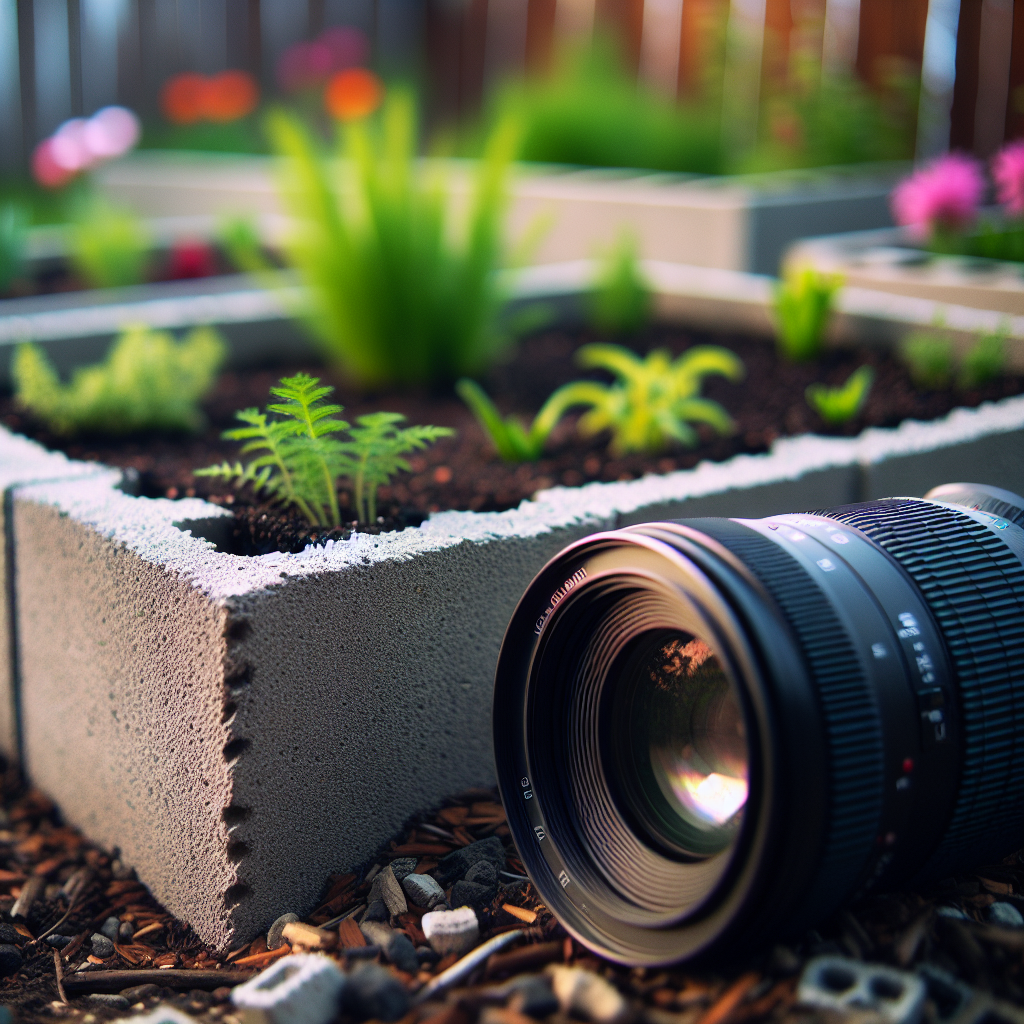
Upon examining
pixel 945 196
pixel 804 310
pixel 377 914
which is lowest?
pixel 377 914

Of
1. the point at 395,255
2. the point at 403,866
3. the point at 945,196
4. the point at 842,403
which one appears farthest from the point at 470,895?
the point at 945,196

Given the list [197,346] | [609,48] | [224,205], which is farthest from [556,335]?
[609,48]

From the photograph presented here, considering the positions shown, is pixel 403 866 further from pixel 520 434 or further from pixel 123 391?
pixel 123 391

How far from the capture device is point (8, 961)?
178 cm

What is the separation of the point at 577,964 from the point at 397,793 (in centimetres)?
51

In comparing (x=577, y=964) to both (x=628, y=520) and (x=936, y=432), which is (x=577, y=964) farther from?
(x=936, y=432)

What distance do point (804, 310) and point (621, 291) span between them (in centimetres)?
70

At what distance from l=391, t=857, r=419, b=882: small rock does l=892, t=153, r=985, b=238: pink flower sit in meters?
3.06

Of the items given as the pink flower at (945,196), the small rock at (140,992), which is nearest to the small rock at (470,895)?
the small rock at (140,992)

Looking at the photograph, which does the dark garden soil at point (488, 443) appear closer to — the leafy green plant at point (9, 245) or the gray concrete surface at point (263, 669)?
the gray concrete surface at point (263, 669)

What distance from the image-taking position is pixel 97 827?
83.8 inches

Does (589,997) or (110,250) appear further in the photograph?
(110,250)

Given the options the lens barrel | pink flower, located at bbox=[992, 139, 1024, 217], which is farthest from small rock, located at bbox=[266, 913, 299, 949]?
pink flower, located at bbox=[992, 139, 1024, 217]

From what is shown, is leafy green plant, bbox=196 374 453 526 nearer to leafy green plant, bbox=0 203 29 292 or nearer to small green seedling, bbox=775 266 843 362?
small green seedling, bbox=775 266 843 362
